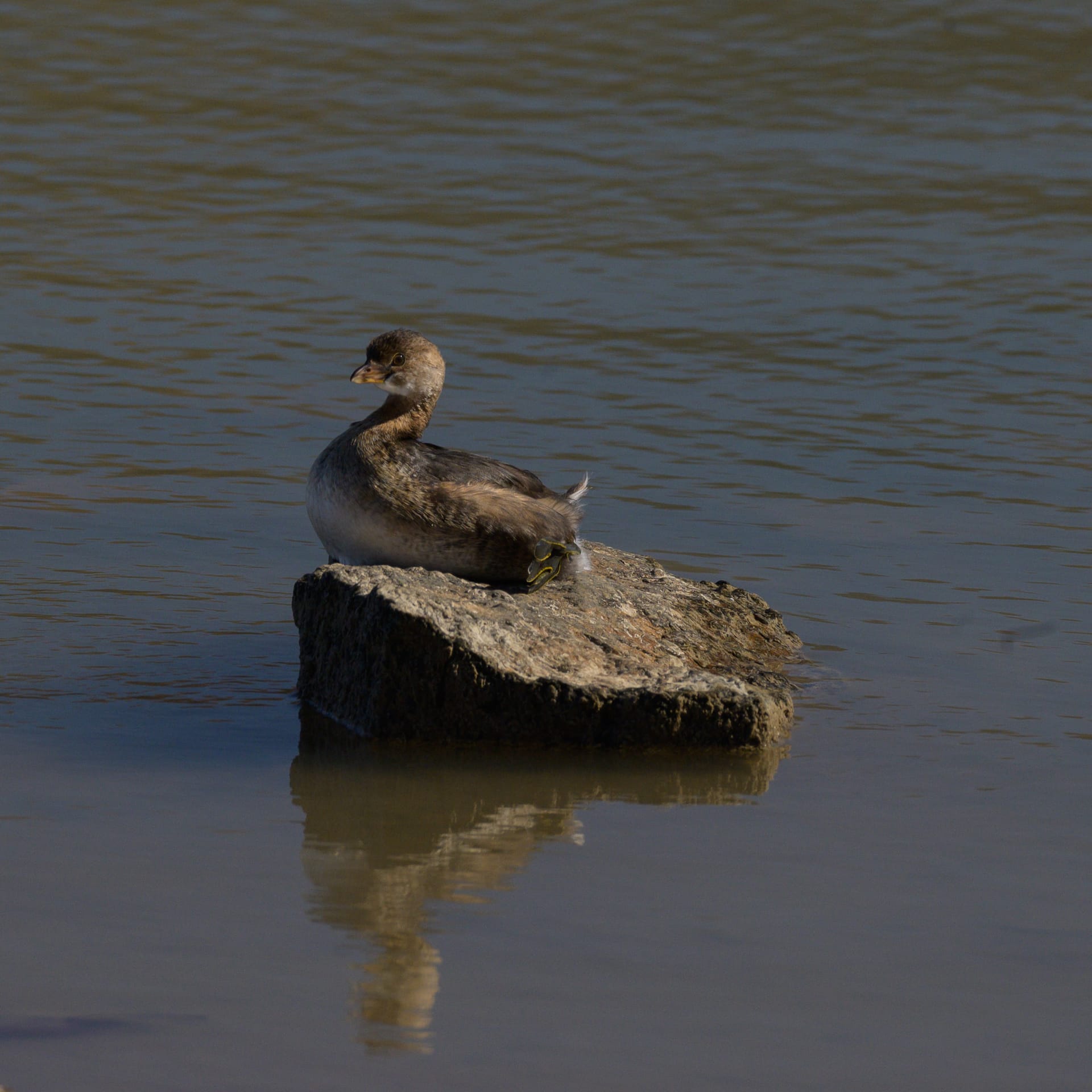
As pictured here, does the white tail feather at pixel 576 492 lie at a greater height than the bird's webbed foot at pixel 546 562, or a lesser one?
greater

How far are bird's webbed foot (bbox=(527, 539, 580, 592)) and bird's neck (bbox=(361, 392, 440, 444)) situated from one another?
0.71 metres

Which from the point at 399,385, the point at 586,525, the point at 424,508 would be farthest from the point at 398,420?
the point at 586,525

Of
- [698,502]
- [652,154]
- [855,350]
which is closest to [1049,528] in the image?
[698,502]

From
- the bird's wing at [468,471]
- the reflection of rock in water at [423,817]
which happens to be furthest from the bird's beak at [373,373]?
the reflection of rock in water at [423,817]

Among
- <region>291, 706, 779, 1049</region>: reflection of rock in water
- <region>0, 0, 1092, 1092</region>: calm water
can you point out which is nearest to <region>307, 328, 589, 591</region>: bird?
<region>0, 0, 1092, 1092</region>: calm water

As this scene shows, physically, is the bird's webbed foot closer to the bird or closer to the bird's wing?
the bird

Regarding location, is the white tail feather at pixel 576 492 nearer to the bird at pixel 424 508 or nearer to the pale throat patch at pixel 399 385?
the bird at pixel 424 508

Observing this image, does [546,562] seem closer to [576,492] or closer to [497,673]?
[576,492]

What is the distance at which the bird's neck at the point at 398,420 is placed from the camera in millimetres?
6992

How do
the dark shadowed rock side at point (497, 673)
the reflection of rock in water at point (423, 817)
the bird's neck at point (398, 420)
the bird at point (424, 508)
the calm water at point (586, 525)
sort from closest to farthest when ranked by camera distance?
the calm water at point (586, 525) → the reflection of rock in water at point (423, 817) → the dark shadowed rock side at point (497, 673) → the bird at point (424, 508) → the bird's neck at point (398, 420)

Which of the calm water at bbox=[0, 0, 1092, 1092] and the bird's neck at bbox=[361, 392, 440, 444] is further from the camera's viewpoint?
the bird's neck at bbox=[361, 392, 440, 444]

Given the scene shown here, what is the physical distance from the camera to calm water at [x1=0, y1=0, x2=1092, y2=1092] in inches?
165

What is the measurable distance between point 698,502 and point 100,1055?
232 inches

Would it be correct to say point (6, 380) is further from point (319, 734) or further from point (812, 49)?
point (812, 49)
